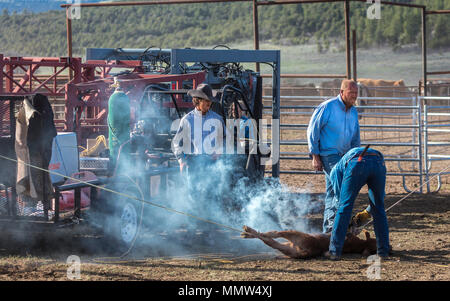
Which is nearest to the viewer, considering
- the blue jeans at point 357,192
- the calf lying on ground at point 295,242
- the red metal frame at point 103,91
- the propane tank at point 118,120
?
the blue jeans at point 357,192

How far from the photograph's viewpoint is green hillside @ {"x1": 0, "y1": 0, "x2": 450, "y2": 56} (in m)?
64.2

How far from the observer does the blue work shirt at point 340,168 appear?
655 centimetres

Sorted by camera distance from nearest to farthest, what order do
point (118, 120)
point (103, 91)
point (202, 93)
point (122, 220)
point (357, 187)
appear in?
point (357, 187) → point (122, 220) → point (202, 93) → point (118, 120) → point (103, 91)

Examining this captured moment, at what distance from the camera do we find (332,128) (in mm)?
7324

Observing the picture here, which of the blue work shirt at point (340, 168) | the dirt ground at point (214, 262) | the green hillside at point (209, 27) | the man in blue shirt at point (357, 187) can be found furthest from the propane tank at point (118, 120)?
the green hillside at point (209, 27)

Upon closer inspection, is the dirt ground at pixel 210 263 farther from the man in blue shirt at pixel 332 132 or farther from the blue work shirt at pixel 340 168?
the man in blue shirt at pixel 332 132

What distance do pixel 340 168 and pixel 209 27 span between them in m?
71.2

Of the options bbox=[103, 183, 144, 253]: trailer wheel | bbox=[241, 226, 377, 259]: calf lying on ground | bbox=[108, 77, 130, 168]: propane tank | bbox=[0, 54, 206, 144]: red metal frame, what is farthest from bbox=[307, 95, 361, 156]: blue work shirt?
bbox=[0, 54, 206, 144]: red metal frame

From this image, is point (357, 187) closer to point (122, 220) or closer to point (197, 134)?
point (197, 134)

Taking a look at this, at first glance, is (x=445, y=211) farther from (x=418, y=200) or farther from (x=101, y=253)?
(x=101, y=253)

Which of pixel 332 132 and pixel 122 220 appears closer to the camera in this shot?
pixel 122 220

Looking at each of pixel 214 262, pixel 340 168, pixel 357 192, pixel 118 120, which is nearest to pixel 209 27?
pixel 118 120

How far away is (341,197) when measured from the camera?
6.61 m

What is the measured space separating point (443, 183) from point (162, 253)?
24.2ft
